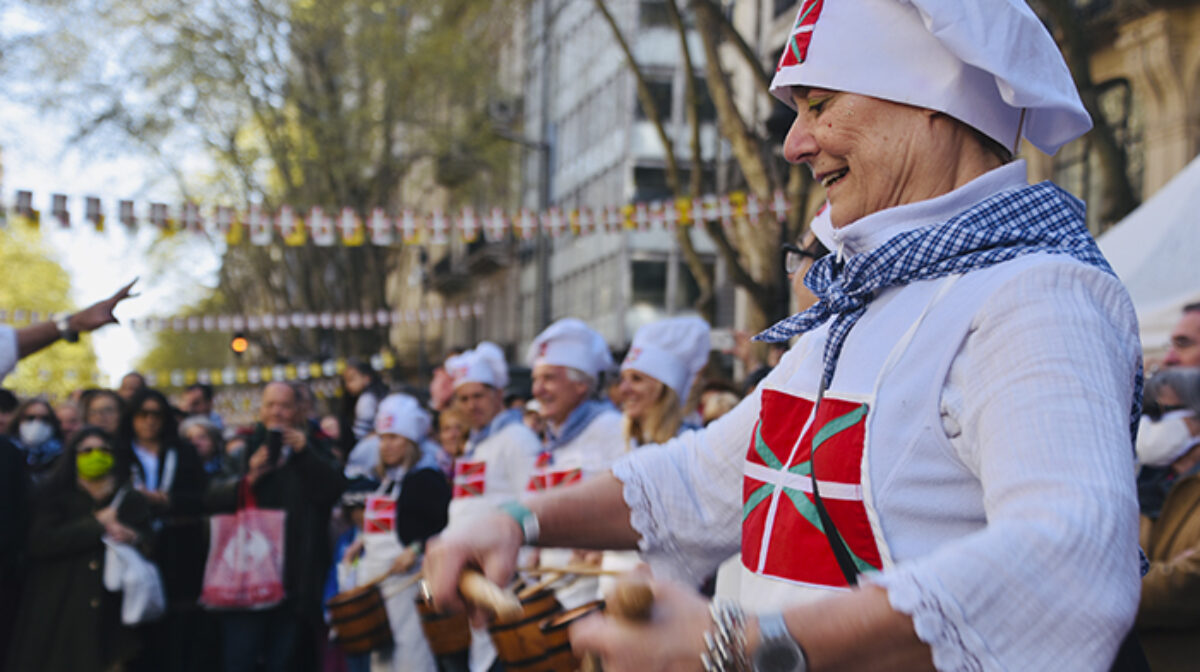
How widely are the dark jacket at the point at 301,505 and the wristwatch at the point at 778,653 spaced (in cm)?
723

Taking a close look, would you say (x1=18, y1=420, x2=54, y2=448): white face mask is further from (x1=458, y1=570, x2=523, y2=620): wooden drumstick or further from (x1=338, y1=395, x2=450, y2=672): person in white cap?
(x1=458, y1=570, x2=523, y2=620): wooden drumstick

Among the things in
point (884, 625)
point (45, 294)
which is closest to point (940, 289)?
point (884, 625)

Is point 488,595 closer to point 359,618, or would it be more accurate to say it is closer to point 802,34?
point 802,34

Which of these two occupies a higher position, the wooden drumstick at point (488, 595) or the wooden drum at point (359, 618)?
the wooden drumstick at point (488, 595)

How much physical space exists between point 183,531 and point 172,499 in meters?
0.33

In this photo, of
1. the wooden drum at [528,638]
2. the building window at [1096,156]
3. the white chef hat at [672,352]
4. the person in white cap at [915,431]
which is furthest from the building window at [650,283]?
the person in white cap at [915,431]

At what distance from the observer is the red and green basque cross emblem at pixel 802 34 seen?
67.6 inches

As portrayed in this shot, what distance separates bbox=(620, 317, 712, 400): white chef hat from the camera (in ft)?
20.1

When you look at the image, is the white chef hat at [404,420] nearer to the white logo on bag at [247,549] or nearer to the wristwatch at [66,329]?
the white logo on bag at [247,549]

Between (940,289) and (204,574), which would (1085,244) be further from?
(204,574)

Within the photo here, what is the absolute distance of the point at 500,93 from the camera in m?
28.7

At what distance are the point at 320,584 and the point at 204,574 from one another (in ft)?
2.60

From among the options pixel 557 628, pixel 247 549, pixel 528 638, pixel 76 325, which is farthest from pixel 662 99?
pixel 557 628

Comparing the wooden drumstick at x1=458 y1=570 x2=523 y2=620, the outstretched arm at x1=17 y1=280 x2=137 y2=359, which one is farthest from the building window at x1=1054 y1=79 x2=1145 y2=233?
the wooden drumstick at x1=458 y1=570 x2=523 y2=620
